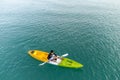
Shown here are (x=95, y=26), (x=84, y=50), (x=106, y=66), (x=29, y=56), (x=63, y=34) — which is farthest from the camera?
(x=95, y=26)

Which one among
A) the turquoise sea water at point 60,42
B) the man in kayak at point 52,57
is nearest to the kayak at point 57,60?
the man in kayak at point 52,57

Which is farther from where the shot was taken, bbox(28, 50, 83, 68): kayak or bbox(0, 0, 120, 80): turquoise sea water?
bbox(28, 50, 83, 68): kayak

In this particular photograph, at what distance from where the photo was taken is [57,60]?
88.5 feet

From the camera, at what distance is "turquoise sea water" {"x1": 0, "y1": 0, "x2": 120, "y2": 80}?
78.8ft

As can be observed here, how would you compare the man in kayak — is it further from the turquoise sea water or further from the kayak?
the turquoise sea water

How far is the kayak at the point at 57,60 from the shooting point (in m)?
25.8

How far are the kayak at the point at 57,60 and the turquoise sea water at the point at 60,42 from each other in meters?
0.85

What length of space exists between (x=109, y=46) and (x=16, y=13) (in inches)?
1472

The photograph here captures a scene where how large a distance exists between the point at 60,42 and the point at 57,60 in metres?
7.40

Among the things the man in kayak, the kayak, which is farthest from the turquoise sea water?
the man in kayak

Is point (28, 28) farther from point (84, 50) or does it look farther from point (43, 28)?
point (84, 50)

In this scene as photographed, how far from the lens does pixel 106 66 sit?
83.8 feet

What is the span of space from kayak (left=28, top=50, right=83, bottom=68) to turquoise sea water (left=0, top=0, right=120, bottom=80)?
85 cm

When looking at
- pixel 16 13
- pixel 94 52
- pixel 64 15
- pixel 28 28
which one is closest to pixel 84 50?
pixel 94 52
